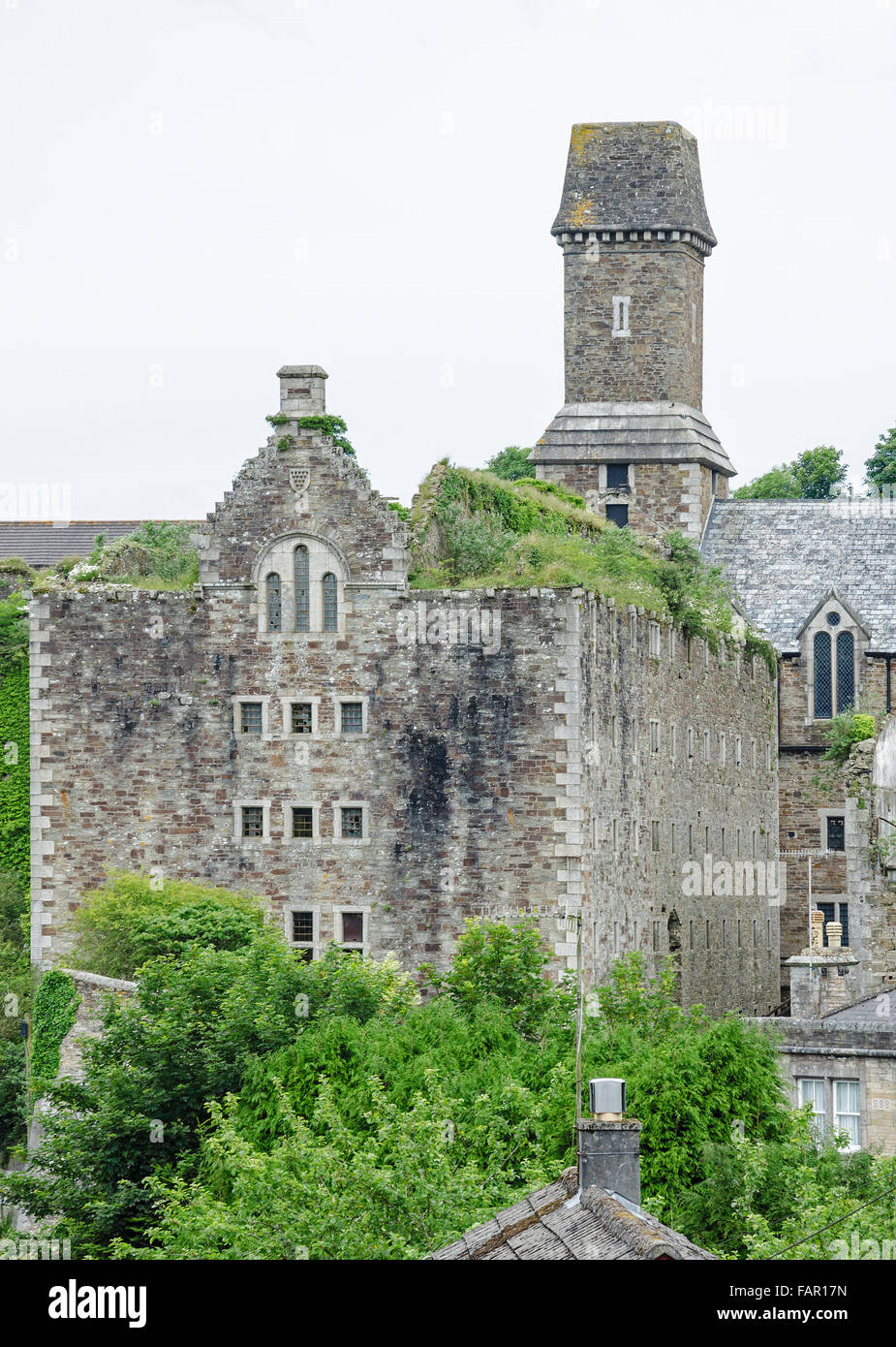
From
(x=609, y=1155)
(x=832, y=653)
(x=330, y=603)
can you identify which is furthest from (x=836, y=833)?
(x=609, y=1155)

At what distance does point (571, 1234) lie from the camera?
76.5 feet

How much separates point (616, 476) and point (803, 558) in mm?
6091

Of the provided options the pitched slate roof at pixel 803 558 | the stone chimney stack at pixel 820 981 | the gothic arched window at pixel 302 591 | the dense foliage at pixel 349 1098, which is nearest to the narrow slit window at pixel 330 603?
the gothic arched window at pixel 302 591

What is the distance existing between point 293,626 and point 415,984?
735 centimetres

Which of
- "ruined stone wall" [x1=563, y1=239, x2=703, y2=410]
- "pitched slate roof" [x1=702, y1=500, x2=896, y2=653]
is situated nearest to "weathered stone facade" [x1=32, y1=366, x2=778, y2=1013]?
"pitched slate roof" [x1=702, y1=500, x2=896, y2=653]

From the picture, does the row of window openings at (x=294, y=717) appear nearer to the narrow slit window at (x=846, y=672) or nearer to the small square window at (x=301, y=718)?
the small square window at (x=301, y=718)

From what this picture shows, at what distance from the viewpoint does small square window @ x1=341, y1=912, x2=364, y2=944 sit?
1921 inches

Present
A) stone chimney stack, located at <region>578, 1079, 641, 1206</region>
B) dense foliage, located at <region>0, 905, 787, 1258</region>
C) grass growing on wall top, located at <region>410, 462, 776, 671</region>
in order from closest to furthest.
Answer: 1. stone chimney stack, located at <region>578, 1079, 641, 1206</region>
2. dense foliage, located at <region>0, 905, 787, 1258</region>
3. grass growing on wall top, located at <region>410, 462, 776, 671</region>

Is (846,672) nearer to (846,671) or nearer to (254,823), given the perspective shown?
(846,671)

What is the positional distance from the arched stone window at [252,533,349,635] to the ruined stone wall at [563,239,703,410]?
29708mm

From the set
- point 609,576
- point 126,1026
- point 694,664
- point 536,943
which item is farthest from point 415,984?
point 694,664

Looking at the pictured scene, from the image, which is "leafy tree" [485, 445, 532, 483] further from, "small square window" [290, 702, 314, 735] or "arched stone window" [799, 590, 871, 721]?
"small square window" [290, 702, 314, 735]
